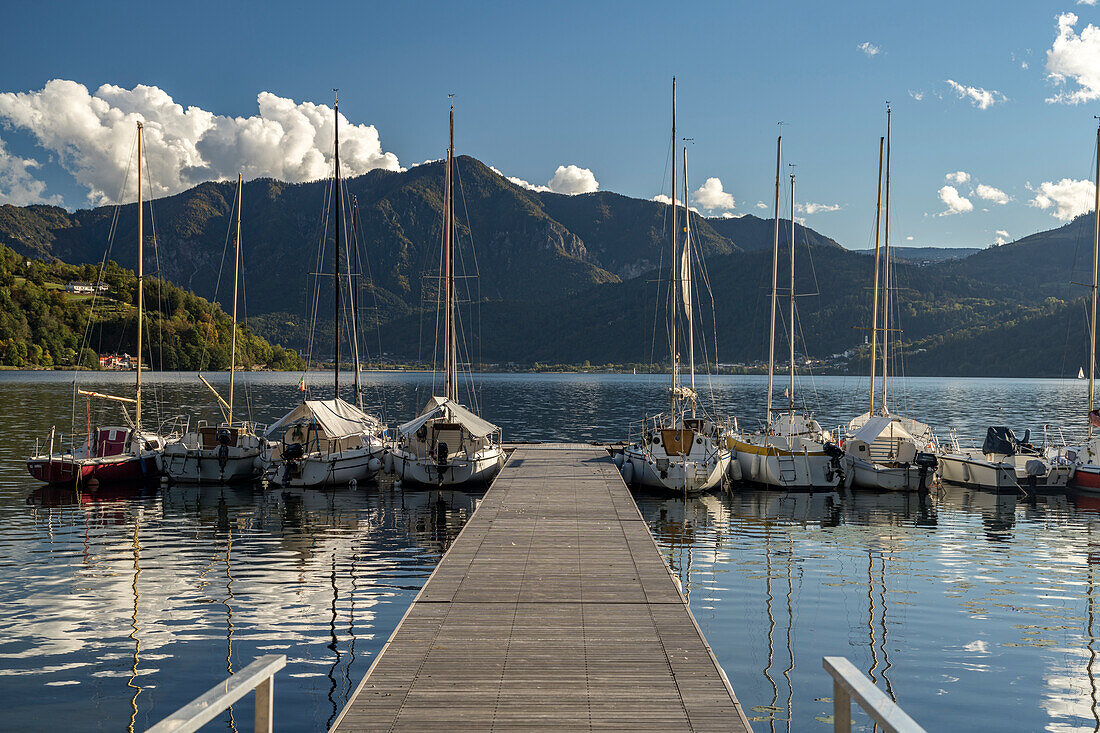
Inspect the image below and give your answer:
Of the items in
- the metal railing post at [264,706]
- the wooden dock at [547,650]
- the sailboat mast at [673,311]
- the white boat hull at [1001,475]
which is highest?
the sailboat mast at [673,311]

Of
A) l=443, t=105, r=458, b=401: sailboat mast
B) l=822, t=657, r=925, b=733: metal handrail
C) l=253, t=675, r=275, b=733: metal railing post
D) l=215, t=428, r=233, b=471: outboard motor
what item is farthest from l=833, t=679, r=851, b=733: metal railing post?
l=215, t=428, r=233, b=471: outboard motor

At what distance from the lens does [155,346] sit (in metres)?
138

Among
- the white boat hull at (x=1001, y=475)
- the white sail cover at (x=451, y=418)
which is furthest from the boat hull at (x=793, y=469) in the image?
the white sail cover at (x=451, y=418)

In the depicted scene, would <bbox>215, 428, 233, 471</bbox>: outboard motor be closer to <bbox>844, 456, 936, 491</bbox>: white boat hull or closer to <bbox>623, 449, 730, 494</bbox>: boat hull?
<bbox>623, 449, 730, 494</bbox>: boat hull

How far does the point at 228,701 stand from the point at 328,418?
1109 inches

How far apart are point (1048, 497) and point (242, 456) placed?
104ft

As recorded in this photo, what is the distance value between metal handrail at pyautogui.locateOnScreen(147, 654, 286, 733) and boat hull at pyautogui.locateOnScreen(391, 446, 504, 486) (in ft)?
80.5

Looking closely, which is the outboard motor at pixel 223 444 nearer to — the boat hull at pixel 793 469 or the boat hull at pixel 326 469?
the boat hull at pixel 326 469

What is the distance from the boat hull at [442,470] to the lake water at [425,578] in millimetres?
687

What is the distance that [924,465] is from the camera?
102ft

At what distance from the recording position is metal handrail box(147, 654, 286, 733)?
4.72m

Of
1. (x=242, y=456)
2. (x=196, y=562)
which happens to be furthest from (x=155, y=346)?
(x=196, y=562)

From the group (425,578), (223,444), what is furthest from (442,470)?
(425,578)

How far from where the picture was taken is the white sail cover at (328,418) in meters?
32.2
